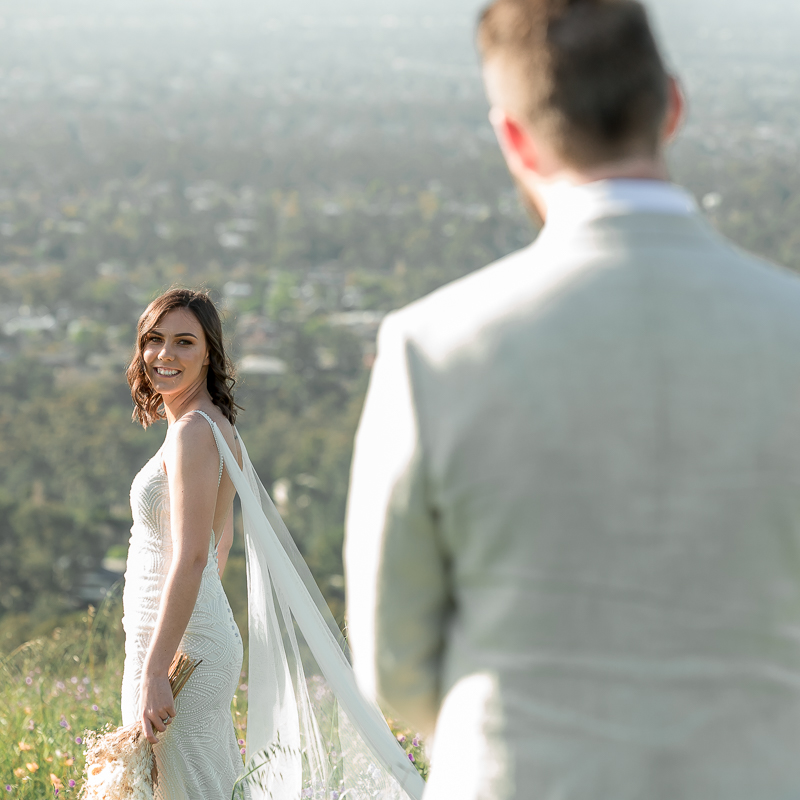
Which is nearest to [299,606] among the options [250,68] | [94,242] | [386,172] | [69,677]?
[69,677]

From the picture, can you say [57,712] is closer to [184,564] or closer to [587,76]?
[184,564]

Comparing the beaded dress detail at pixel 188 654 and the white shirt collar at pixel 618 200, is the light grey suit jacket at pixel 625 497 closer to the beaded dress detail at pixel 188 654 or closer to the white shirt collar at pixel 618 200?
the white shirt collar at pixel 618 200

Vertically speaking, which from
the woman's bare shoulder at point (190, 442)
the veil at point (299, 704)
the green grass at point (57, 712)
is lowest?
the green grass at point (57, 712)

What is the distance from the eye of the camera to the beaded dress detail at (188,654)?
1.84 meters

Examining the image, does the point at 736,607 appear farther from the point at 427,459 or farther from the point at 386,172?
the point at 386,172

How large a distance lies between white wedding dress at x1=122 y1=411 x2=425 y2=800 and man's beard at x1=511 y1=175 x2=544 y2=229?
111cm

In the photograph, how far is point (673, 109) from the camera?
81 centimetres

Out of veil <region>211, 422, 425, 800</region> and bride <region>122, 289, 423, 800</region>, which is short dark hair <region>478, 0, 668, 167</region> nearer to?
bride <region>122, 289, 423, 800</region>

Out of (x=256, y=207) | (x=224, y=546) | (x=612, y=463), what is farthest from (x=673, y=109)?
(x=256, y=207)

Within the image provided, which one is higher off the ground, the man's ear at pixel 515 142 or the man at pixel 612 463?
the man's ear at pixel 515 142

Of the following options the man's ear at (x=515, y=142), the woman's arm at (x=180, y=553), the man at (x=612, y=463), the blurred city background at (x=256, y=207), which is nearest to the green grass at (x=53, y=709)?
the woman's arm at (x=180, y=553)

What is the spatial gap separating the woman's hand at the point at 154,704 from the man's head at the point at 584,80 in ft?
4.21

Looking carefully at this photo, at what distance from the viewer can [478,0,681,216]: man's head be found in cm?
75

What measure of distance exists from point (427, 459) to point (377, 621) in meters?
0.15
